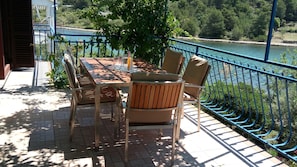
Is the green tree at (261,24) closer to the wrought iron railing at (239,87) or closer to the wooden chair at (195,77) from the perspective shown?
the wrought iron railing at (239,87)

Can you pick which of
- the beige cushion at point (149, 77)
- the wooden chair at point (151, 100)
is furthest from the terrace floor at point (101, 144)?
the beige cushion at point (149, 77)

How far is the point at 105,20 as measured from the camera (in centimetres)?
495

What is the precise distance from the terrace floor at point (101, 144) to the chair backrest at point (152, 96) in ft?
1.57

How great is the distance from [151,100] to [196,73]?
1161 mm

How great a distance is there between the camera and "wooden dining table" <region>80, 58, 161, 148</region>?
279cm

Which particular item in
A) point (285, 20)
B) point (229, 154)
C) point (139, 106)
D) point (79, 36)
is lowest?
point (229, 154)

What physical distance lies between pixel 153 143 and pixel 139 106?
2.64 feet

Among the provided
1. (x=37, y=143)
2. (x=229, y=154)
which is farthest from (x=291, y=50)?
(x=37, y=143)

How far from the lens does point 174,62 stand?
3.86 metres

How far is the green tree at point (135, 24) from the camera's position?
4.83 meters

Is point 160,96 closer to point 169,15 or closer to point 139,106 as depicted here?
point 139,106

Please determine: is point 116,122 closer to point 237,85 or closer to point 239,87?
point 239,87

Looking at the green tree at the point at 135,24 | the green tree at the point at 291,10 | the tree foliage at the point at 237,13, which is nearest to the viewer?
the green tree at the point at 291,10

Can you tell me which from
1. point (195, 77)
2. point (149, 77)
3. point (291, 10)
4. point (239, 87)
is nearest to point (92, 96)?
point (149, 77)
